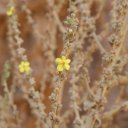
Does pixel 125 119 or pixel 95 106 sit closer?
pixel 95 106

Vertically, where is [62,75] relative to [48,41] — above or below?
below

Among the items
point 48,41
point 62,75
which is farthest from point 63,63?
point 48,41

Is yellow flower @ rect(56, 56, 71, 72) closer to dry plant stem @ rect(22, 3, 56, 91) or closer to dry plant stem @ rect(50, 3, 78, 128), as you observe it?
dry plant stem @ rect(50, 3, 78, 128)

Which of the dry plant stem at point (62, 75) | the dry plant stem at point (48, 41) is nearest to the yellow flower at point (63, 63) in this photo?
the dry plant stem at point (62, 75)

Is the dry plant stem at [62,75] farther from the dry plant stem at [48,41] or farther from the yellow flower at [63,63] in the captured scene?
the dry plant stem at [48,41]

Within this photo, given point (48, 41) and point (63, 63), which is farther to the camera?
point (48, 41)

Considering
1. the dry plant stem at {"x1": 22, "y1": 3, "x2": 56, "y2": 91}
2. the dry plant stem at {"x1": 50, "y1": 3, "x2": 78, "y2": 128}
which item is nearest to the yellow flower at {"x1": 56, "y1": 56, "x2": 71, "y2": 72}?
the dry plant stem at {"x1": 50, "y1": 3, "x2": 78, "y2": 128}

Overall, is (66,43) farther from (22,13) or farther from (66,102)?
(66,102)

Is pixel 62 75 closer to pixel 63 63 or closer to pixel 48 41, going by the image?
pixel 63 63

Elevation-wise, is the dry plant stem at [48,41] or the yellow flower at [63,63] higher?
the dry plant stem at [48,41]

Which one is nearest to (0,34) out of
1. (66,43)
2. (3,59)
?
(3,59)

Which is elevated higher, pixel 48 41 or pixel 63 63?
pixel 48 41
